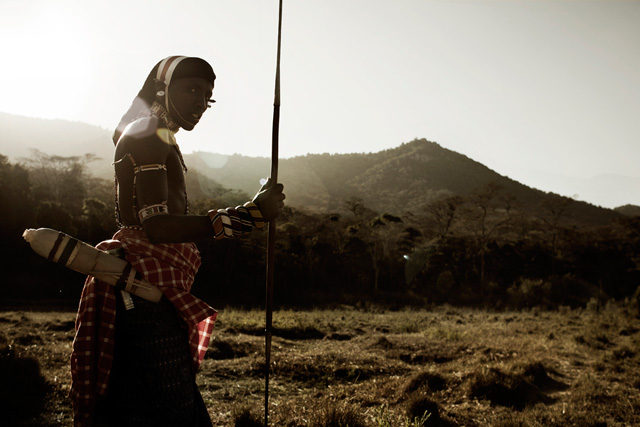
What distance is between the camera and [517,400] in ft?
19.0

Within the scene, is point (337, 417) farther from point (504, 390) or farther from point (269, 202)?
point (269, 202)

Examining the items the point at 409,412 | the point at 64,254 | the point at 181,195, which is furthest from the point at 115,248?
the point at 409,412

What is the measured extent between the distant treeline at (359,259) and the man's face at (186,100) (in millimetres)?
25072

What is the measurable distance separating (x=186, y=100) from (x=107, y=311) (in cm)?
96

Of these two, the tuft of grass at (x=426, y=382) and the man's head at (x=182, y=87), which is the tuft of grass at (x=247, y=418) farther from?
the man's head at (x=182, y=87)

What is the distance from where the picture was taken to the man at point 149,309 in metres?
1.66

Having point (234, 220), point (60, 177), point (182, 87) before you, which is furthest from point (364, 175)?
point (234, 220)

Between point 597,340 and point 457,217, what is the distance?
32.8 metres

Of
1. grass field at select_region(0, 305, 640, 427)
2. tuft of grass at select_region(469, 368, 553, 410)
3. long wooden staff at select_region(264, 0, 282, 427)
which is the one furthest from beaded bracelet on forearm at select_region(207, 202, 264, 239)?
tuft of grass at select_region(469, 368, 553, 410)

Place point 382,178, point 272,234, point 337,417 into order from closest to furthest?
1. point 272,234
2. point 337,417
3. point 382,178

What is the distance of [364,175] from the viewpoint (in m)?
111

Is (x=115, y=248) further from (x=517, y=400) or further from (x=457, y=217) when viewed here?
(x=457, y=217)

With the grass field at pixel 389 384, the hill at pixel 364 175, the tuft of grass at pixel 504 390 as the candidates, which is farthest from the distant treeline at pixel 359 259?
the hill at pixel 364 175

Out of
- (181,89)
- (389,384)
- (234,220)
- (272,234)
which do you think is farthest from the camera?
(389,384)
